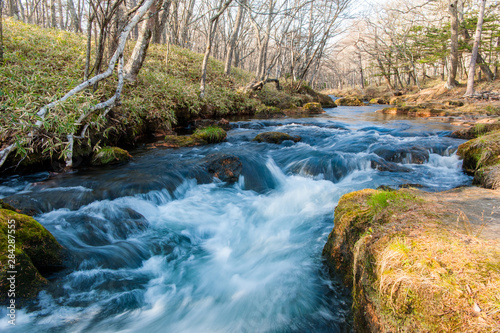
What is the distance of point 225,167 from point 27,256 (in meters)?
4.26

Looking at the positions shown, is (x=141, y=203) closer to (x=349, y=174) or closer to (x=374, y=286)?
(x=374, y=286)

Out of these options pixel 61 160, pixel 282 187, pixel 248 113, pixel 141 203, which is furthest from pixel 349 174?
pixel 248 113

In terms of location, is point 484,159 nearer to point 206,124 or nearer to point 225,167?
point 225,167

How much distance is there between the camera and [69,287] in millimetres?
2791

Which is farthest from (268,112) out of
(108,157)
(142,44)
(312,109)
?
(108,157)

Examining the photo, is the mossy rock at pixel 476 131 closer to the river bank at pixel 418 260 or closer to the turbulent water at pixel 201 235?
the turbulent water at pixel 201 235

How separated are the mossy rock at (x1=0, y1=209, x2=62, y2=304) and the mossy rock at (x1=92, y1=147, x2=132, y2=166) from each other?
357 centimetres

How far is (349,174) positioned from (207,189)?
356 centimetres

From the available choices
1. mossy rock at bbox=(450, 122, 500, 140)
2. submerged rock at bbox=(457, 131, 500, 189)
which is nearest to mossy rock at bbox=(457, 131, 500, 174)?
submerged rock at bbox=(457, 131, 500, 189)

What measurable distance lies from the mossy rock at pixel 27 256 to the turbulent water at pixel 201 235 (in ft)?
0.45

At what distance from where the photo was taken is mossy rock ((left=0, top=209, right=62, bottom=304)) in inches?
91.8

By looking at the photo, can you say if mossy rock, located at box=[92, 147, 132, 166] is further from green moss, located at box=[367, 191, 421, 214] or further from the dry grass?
the dry grass

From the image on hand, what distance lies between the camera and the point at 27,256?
2504mm

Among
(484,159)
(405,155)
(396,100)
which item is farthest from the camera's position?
(396,100)
